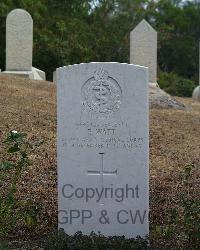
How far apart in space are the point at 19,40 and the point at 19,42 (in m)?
0.05

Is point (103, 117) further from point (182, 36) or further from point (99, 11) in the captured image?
point (182, 36)

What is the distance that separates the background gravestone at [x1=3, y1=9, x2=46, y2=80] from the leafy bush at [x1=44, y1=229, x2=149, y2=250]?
11.5 metres

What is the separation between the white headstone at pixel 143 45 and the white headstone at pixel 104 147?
1136cm

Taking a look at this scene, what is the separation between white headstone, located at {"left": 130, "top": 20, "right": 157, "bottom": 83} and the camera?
1628cm

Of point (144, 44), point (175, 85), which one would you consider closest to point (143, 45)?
point (144, 44)

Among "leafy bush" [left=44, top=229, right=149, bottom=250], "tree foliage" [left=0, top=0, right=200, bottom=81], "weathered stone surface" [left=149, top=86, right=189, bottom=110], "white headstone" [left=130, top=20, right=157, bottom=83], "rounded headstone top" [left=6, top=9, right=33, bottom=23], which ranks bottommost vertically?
"leafy bush" [left=44, top=229, right=149, bottom=250]

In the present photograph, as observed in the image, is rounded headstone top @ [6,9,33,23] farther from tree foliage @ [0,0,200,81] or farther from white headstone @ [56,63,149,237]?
white headstone @ [56,63,149,237]

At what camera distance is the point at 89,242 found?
185 inches

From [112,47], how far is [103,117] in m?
23.0

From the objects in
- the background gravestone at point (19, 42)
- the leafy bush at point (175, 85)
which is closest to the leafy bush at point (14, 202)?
Answer: the background gravestone at point (19, 42)

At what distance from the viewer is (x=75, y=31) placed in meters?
26.0

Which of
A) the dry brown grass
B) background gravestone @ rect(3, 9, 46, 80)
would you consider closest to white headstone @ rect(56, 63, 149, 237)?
the dry brown grass

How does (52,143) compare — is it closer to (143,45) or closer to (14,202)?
(14,202)

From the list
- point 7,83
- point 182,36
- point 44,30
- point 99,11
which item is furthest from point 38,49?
point 182,36
